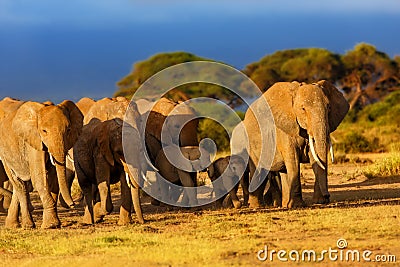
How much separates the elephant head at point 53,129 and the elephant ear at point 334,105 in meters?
4.61

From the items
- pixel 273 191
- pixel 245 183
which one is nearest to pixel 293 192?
pixel 273 191

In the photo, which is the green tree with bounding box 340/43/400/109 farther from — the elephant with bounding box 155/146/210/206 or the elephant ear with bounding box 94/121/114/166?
the elephant ear with bounding box 94/121/114/166

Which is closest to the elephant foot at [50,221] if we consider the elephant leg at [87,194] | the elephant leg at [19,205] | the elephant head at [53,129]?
the elephant leg at [19,205]

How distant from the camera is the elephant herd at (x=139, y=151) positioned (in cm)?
1450

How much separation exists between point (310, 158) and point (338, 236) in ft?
16.1

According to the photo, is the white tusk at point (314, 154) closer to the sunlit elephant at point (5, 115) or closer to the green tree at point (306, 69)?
the sunlit elephant at point (5, 115)

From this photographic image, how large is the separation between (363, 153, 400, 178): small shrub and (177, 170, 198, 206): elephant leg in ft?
20.2

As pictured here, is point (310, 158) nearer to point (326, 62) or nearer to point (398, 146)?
point (398, 146)

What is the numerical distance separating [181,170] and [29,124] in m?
4.26

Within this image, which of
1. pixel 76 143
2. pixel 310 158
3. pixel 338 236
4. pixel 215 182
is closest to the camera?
pixel 338 236

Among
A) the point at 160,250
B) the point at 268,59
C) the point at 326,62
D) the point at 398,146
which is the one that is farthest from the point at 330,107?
the point at 268,59

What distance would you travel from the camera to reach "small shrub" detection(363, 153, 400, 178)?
22984 millimetres

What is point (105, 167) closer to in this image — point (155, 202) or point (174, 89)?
point (155, 202)

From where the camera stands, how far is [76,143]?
51.4ft
